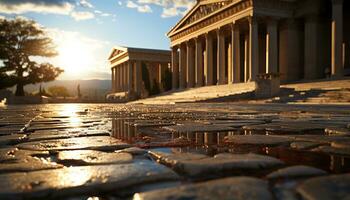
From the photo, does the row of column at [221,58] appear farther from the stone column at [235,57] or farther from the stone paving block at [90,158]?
the stone paving block at [90,158]

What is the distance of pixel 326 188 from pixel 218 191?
453 millimetres

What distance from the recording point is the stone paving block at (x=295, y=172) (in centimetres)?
171

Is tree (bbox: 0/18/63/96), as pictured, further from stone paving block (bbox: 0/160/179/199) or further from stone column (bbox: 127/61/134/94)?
stone paving block (bbox: 0/160/179/199)

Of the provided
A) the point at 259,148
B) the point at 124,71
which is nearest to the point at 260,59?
the point at 124,71

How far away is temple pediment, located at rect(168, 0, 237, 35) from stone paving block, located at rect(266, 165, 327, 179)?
36.0m

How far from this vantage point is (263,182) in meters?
1.58

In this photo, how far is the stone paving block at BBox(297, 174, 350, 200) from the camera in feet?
4.40

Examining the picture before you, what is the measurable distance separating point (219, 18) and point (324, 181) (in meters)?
38.7

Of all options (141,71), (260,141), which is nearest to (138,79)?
(141,71)

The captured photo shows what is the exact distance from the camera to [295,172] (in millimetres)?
1765

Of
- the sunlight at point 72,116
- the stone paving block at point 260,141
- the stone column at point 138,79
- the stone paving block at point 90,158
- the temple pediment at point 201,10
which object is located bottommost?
the sunlight at point 72,116

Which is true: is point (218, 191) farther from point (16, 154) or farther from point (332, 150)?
point (16, 154)

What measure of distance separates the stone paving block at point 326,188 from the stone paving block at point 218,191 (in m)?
0.15

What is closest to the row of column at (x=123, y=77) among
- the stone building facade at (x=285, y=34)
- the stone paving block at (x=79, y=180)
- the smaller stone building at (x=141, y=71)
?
the smaller stone building at (x=141, y=71)
